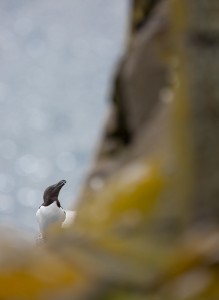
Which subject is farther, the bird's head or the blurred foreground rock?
the bird's head

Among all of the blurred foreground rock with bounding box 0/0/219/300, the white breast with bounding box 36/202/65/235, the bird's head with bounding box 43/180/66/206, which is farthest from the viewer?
the bird's head with bounding box 43/180/66/206


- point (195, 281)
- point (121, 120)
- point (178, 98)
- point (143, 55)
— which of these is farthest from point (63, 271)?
point (121, 120)

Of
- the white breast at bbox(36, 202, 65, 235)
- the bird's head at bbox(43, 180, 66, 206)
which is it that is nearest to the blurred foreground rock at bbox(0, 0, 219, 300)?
the white breast at bbox(36, 202, 65, 235)

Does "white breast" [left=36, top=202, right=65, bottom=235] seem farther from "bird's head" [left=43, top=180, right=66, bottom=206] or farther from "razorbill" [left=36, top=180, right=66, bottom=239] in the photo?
"bird's head" [left=43, top=180, right=66, bottom=206]

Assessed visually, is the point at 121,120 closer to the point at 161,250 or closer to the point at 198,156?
the point at 198,156

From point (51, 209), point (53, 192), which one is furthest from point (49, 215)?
point (53, 192)

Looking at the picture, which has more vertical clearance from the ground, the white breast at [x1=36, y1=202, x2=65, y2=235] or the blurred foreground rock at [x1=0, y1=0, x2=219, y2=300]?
the white breast at [x1=36, y1=202, x2=65, y2=235]

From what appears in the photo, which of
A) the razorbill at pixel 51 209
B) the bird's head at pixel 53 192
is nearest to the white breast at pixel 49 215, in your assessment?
the razorbill at pixel 51 209
